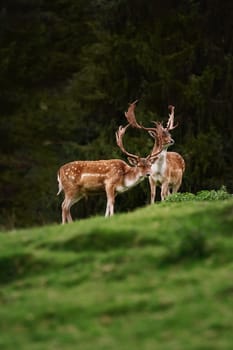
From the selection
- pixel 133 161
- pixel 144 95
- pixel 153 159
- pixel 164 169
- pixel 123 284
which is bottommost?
pixel 144 95

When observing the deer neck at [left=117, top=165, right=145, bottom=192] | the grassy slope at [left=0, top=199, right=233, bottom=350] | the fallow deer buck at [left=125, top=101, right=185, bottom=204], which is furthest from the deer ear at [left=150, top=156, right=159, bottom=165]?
the grassy slope at [left=0, top=199, right=233, bottom=350]

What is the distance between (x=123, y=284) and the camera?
11.2 metres

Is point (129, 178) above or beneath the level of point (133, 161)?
beneath

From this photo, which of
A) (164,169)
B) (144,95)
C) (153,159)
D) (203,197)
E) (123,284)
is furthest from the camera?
(144,95)

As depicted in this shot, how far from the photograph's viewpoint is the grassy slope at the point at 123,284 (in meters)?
10.1

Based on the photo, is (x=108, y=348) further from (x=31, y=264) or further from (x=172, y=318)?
(x=31, y=264)

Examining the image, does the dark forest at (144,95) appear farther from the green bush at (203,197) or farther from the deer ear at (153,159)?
the green bush at (203,197)

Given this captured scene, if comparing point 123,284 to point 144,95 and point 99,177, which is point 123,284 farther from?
point 144,95

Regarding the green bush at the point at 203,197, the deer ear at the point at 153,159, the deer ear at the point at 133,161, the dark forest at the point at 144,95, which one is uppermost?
the deer ear at the point at 133,161

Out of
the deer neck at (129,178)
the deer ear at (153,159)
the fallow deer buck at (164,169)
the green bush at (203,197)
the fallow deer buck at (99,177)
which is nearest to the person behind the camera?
the green bush at (203,197)

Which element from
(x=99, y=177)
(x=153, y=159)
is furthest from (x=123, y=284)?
(x=153, y=159)

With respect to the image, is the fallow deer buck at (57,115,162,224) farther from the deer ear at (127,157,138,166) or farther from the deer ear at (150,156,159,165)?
the deer ear at (150,156,159,165)

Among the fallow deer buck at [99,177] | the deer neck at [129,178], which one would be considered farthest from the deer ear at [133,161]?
the deer neck at [129,178]

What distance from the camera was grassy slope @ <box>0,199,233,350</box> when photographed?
1012 centimetres
